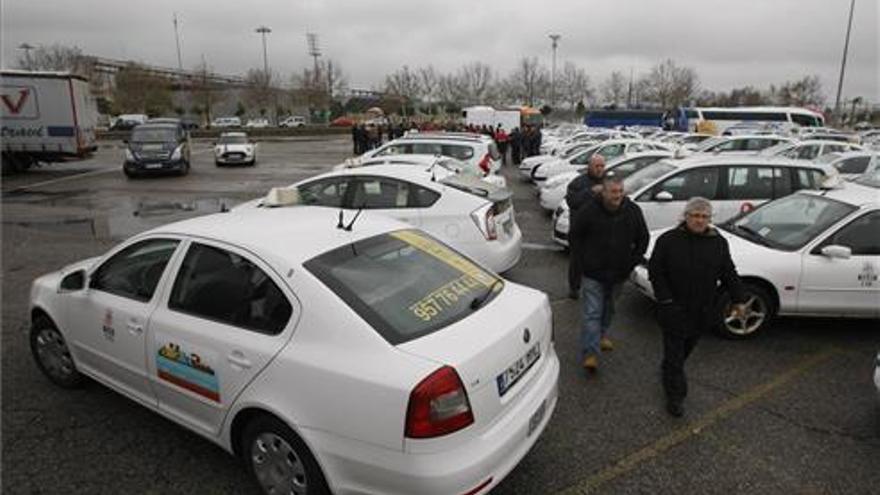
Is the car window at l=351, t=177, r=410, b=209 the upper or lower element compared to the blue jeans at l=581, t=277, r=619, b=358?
upper

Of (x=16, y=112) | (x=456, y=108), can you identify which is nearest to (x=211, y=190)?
(x=16, y=112)

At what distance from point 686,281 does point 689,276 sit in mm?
39

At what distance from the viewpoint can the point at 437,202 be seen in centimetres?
664

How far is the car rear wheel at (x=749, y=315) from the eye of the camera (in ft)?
17.0

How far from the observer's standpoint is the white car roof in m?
3.05

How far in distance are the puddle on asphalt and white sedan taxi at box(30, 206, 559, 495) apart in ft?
22.5

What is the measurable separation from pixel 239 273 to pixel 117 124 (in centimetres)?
5974

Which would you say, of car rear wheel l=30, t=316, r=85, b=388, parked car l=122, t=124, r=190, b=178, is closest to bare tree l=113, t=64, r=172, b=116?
parked car l=122, t=124, r=190, b=178

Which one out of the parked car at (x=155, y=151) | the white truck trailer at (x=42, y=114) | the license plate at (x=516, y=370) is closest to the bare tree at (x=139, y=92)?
the white truck trailer at (x=42, y=114)

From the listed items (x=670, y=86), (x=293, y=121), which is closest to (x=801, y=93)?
(x=670, y=86)

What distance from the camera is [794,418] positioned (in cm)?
396

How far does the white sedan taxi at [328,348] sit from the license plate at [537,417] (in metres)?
0.01

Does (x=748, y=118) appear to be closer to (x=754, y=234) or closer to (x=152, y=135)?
(x=152, y=135)

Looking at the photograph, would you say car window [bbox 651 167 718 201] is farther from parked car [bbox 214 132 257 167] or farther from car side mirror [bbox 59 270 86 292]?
parked car [bbox 214 132 257 167]
